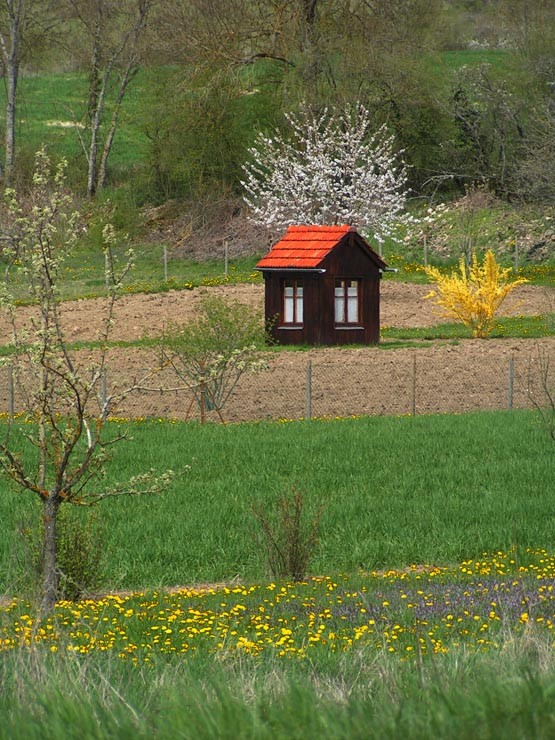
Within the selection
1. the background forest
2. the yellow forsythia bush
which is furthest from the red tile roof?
the background forest

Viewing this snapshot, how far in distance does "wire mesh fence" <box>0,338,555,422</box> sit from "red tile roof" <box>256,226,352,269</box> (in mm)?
3272

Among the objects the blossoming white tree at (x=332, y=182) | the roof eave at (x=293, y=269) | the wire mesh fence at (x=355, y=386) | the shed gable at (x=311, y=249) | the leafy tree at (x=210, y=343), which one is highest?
the blossoming white tree at (x=332, y=182)

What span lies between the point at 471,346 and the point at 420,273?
1271 cm

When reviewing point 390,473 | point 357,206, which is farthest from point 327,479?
point 357,206

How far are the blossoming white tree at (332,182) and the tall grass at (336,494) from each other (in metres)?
22.4

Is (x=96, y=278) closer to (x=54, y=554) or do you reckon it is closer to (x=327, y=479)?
(x=327, y=479)

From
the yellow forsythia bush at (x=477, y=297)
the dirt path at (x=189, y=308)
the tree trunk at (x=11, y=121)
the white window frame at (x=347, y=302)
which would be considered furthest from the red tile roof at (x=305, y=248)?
the tree trunk at (x=11, y=121)

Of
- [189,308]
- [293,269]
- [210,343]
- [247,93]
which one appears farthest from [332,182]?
[210,343]

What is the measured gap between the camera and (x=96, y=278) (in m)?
43.1

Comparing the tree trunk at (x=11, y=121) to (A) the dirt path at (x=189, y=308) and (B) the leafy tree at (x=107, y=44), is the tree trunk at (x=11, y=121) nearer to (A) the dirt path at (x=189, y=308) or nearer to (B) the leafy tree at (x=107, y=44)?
(B) the leafy tree at (x=107, y=44)

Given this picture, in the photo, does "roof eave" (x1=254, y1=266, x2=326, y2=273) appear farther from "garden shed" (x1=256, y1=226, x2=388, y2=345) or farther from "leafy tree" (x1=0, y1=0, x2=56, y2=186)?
"leafy tree" (x1=0, y1=0, x2=56, y2=186)

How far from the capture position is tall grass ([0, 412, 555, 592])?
43.0 feet

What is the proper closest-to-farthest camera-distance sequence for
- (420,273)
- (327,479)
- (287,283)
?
(327,479) → (287,283) → (420,273)

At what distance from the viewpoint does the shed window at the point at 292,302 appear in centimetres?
3195
